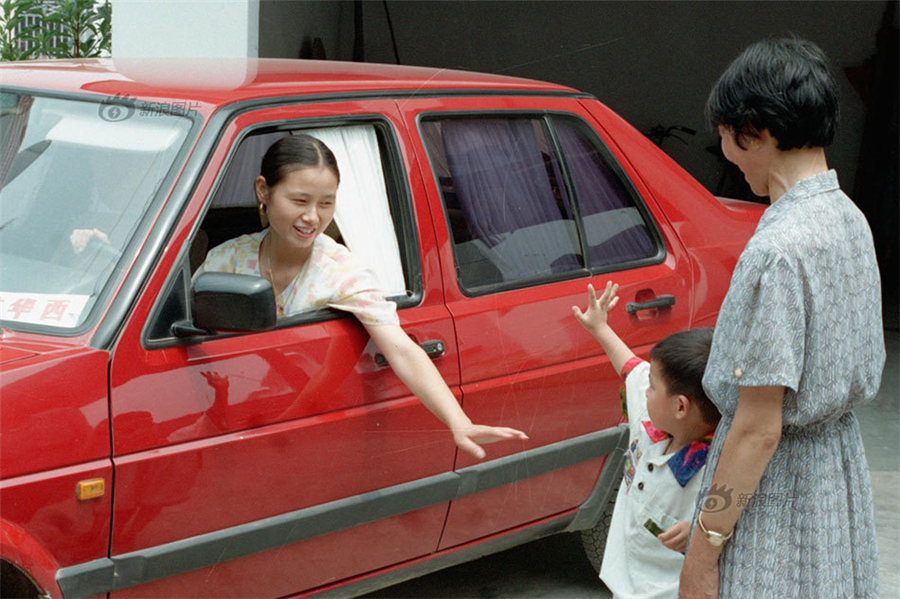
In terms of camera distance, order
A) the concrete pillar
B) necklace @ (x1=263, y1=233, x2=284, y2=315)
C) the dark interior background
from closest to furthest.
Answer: necklace @ (x1=263, y1=233, x2=284, y2=315) → the concrete pillar → the dark interior background

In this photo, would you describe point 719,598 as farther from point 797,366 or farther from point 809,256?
point 809,256

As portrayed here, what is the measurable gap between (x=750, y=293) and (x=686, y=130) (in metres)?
8.91

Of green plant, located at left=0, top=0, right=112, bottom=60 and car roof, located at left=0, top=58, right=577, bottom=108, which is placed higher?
car roof, located at left=0, top=58, right=577, bottom=108

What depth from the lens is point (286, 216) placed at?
2641mm

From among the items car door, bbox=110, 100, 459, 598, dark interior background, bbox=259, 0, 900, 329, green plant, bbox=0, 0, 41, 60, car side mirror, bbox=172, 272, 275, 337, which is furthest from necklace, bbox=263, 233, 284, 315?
dark interior background, bbox=259, 0, 900, 329

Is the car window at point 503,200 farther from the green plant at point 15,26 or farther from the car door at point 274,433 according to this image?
the green plant at point 15,26

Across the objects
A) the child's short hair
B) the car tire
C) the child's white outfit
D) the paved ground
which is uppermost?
the child's short hair

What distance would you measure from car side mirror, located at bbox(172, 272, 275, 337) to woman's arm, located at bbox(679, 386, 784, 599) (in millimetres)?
1005

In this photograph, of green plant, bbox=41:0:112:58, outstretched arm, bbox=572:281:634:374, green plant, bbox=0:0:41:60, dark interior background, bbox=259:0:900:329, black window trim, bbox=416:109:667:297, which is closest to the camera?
outstretched arm, bbox=572:281:634:374

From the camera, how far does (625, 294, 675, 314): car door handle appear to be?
3.29 meters

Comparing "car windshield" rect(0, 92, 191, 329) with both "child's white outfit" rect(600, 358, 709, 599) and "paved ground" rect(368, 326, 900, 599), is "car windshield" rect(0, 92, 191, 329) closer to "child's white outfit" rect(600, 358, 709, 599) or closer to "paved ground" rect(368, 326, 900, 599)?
"child's white outfit" rect(600, 358, 709, 599)

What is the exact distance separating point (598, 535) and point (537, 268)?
0.99m

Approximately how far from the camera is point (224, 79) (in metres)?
2.79

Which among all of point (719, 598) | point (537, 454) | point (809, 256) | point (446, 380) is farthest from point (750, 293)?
point (537, 454)
